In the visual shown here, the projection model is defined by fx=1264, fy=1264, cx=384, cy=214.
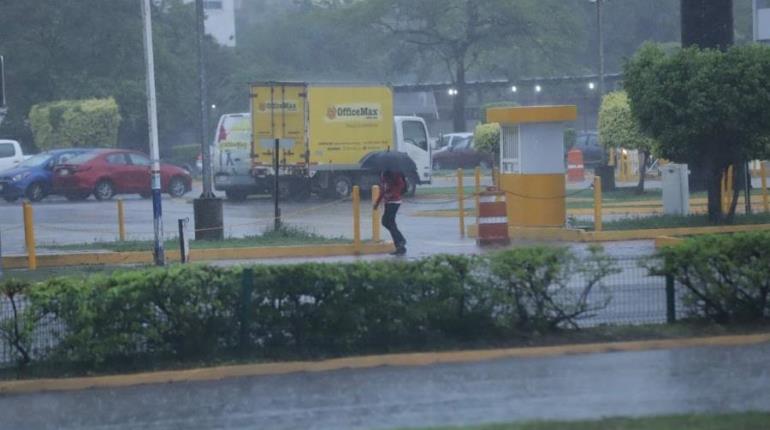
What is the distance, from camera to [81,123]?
153 feet

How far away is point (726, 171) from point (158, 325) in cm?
1484

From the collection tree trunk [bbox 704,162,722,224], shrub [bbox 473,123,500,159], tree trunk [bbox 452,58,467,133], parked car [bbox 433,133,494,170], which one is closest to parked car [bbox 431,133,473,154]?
parked car [bbox 433,133,494,170]

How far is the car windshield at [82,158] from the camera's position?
36625 mm

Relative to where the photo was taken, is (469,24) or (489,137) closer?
(489,137)

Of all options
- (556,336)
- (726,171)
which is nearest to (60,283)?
(556,336)

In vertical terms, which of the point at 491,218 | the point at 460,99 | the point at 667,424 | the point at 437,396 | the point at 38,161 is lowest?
the point at 437,396

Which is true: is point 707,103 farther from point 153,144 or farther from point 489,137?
point 489,137

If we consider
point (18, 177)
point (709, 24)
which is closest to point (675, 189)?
point (709, 24)

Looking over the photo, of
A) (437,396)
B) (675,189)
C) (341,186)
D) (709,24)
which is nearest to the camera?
(437,396)

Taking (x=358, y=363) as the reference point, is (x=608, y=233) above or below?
above

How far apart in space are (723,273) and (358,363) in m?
3.75

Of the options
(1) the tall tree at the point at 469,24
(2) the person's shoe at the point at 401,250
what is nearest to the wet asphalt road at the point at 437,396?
Result: (2) the person's shoe at the point at 401,250

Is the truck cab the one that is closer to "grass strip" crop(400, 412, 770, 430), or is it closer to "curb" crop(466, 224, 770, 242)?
"curb" crop(466, 224, 770, 242)

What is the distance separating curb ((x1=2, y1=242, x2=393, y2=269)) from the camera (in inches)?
806
